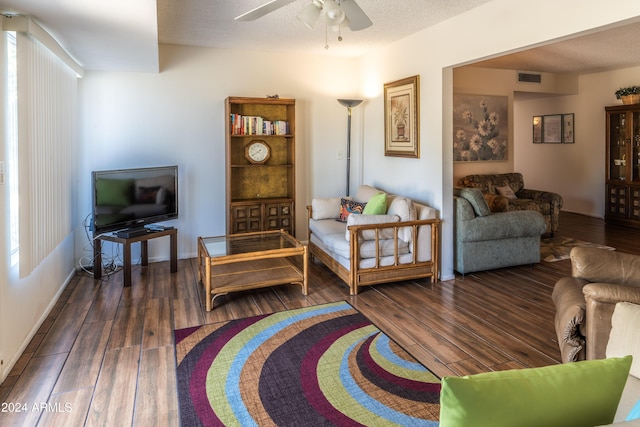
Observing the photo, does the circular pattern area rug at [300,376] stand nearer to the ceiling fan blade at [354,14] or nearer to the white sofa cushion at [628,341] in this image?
the white sofa cushion at [628,341]

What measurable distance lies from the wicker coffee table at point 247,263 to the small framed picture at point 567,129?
646 centimetres

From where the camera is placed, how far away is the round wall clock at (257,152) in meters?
5.31

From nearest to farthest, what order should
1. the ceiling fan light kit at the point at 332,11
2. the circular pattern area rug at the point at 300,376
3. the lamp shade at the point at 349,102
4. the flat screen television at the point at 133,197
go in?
the circular pattern area rug at the point at 300,376
the ceiling fan light kit at the point at 332,11
the flat screen television at the point at 133,197
the lamp shade at the point at 349,102

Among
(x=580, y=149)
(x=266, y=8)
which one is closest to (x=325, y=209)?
(x=266, y=8)

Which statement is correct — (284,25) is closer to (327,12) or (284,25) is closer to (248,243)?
(327,12)

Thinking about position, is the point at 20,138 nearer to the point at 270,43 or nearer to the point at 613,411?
the point at 270,43

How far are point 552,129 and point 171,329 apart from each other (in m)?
8.13

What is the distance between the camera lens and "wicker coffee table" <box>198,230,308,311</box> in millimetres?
3613

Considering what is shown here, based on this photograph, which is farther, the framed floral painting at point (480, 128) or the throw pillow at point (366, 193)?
the framed floral painting at point (480, 128)

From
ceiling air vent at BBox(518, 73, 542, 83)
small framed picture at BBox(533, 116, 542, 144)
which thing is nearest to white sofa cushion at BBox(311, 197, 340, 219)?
ceiling air vent at BBox(518, 73, 542, 83)

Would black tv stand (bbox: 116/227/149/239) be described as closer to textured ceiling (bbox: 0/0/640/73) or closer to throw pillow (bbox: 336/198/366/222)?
textured ceiling (bbox: 0/0/640/73)

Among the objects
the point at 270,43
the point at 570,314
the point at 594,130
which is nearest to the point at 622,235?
the point at 594,130

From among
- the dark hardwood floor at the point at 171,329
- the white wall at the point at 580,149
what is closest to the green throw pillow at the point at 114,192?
the dark hardwood floor at the point at 171,329

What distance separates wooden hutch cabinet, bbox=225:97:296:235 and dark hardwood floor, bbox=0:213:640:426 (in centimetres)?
88
